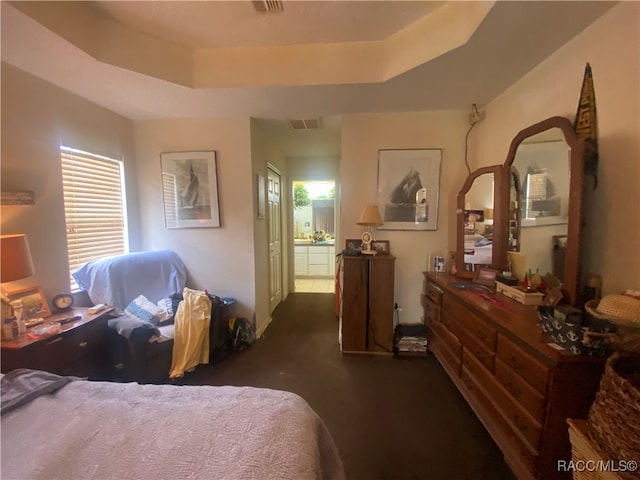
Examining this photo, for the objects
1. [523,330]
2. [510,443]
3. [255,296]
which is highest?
[523,330]

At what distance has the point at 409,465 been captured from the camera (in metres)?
1.51

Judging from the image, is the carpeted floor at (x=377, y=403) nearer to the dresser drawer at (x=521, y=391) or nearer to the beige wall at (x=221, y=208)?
the dresser drawer at (x=521, y=391)

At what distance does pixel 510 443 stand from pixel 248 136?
3113mm

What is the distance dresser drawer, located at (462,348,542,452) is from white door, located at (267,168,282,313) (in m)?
2.55

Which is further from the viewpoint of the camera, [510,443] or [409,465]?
[409,465]

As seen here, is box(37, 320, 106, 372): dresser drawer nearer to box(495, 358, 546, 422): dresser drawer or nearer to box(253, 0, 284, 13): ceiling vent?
box(253, 0, 284, 13): ceiling vent

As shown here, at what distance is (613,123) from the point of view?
1.34 metres

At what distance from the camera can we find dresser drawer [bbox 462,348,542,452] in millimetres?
1220

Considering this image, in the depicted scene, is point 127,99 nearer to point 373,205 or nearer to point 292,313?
point 373,205

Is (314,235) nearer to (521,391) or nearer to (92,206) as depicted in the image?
(92,206)

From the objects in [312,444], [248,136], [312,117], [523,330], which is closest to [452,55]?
[312,117]

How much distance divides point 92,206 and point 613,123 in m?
3.75

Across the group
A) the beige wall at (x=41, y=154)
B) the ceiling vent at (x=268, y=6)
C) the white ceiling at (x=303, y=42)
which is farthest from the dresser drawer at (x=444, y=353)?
the beige wall at (x=41, y=154)

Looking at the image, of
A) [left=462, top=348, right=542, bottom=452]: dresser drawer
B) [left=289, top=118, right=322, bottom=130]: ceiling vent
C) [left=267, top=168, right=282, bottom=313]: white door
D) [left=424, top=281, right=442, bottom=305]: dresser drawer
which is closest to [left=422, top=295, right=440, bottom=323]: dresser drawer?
[left=424, top=281, right=442, bottom=305]: dresser drawer
